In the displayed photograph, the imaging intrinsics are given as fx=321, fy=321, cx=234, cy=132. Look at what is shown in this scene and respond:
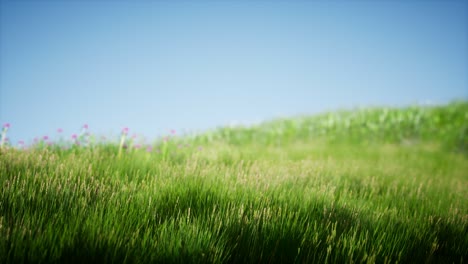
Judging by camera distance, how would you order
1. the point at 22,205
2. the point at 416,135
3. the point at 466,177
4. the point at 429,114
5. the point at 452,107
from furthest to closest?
the point at 452,107
the point at 429,114
the point at 416,135
the point at 466,177
the point at 22,205

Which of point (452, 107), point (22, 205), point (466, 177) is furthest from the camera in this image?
point (452, 107)

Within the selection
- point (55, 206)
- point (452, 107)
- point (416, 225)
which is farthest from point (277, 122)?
point (55, 206)

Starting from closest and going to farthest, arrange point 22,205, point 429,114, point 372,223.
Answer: point 22,205 < point 372,223 < point 429,114

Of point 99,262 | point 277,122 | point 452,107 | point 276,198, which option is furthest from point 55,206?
point 452,107

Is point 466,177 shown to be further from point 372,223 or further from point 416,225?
point 372,223

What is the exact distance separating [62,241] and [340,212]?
269 cm

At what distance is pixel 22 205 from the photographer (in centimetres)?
264

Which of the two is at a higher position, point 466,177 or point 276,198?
point 276,198

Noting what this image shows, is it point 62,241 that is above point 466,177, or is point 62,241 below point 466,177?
above

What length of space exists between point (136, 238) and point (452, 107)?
19169mm

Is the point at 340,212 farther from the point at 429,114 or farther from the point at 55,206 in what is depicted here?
the point at 429,114

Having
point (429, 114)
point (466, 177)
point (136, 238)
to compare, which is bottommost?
point (466, 177)

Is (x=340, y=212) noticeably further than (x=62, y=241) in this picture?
Yes

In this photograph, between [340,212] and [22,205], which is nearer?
[22,205]
